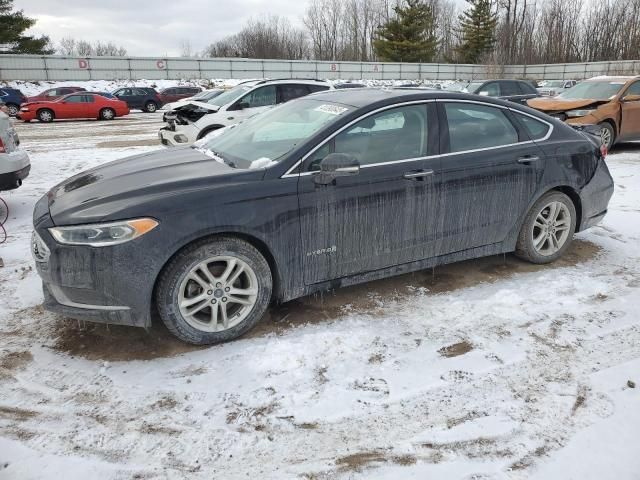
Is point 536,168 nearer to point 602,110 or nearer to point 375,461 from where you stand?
point 375,461

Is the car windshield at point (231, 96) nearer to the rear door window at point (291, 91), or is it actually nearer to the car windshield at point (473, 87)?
the rear door window at point (291, 91)

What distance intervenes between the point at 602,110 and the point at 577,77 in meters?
47.0

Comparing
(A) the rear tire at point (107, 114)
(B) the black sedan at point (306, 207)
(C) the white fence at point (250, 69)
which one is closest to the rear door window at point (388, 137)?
(B) the black sedan at point (306, 207)

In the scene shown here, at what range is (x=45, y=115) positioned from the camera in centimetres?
2170

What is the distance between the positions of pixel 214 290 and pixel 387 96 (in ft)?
6.65

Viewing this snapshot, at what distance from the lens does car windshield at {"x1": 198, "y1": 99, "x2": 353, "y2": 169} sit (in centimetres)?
360

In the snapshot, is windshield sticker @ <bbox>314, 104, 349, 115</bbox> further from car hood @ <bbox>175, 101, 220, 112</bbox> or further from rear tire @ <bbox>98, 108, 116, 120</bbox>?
rear tire @ <bbox>98, 108, 116, 120</bbox>

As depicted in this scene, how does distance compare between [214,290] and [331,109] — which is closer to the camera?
[214,290]

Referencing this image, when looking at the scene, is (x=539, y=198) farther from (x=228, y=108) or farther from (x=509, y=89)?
(x=509, y=89)

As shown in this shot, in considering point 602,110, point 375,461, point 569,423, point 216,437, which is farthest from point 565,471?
point 602,110

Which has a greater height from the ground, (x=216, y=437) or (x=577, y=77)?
(x=577, y=77)

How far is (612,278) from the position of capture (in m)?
4.36

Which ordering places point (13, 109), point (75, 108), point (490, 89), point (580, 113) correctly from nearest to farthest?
point (580, 113)
point (490, 89)
point (75, 108)
point (13, 109)

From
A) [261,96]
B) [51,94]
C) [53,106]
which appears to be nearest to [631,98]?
[261,96]
